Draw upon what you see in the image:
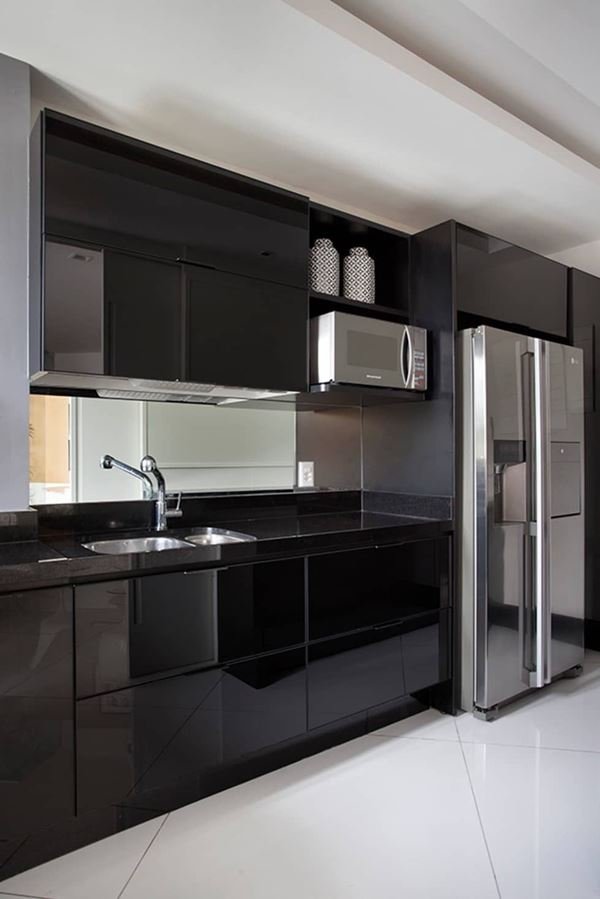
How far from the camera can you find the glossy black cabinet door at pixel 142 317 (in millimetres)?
1782

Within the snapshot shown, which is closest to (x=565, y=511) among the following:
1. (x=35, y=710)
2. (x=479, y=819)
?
(x=479, y=819)

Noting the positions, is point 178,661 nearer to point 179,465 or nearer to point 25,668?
point 25,668

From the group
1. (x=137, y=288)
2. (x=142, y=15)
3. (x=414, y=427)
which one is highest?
(x=142, y=15)

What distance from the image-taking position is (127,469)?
6.93ft

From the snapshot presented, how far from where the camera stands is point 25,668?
145cm

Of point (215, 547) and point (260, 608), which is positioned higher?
point (215, 547)

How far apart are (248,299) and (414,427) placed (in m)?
1.05

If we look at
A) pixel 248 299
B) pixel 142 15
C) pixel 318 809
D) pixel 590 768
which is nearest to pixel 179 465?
pixel 248 299

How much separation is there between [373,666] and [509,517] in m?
0.91

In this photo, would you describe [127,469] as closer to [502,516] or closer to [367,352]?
[367,352]

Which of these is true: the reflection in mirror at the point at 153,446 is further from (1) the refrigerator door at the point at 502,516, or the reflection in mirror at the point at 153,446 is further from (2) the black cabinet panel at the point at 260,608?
(1) the refrigerator door at the point at 502,516

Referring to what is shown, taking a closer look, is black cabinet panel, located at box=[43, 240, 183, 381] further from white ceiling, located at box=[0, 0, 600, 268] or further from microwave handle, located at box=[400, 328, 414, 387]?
microwave handle, located at box=[400, 328, 414, 387]

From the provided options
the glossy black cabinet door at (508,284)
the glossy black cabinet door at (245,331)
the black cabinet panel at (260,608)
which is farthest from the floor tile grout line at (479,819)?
the glossy black cabinet door at (508,284)

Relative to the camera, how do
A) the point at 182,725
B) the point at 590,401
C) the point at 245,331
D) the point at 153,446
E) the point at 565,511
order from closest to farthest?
1. the point at 182,725
2. the point at 245,331
3. the point at 153,446
4. the point at 565,511
5. the point at 590,401
